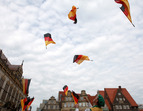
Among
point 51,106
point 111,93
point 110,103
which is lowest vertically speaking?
point 51,106

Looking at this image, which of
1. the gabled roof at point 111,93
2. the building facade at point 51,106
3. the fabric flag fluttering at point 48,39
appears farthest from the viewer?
the gabled roof at point 111,93

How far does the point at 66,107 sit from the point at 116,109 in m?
16.1

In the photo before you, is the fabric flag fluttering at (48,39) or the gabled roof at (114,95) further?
the gabled roof at (114,95)

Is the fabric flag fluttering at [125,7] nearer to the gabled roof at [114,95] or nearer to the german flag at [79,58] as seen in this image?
the german flag at [79,58]

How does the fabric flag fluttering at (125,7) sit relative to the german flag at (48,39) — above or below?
below

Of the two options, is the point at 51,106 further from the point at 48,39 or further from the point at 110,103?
the point at 48,39

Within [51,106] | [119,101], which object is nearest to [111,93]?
[119,101]

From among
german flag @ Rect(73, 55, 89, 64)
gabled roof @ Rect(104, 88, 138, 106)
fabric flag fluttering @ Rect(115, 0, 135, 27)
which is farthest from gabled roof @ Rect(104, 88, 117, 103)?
fabric flag fluttering @ Rect(115, 0, 135, 27)

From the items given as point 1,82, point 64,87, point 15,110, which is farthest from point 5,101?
point 64,87

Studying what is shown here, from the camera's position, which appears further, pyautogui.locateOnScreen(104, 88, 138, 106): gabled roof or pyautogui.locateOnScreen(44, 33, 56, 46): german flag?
pyautogui.locateOnScreen(104, 88, 138, 106): gabled roof

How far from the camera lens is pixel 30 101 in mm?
20859

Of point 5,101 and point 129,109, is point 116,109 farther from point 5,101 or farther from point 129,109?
point 5,101

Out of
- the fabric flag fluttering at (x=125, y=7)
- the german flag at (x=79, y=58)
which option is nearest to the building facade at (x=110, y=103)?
the german flag at (x=79, y=58)

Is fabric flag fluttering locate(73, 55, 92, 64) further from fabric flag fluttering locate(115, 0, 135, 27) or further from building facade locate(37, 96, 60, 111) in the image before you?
building facade locate(37, 96, 60, 111)
